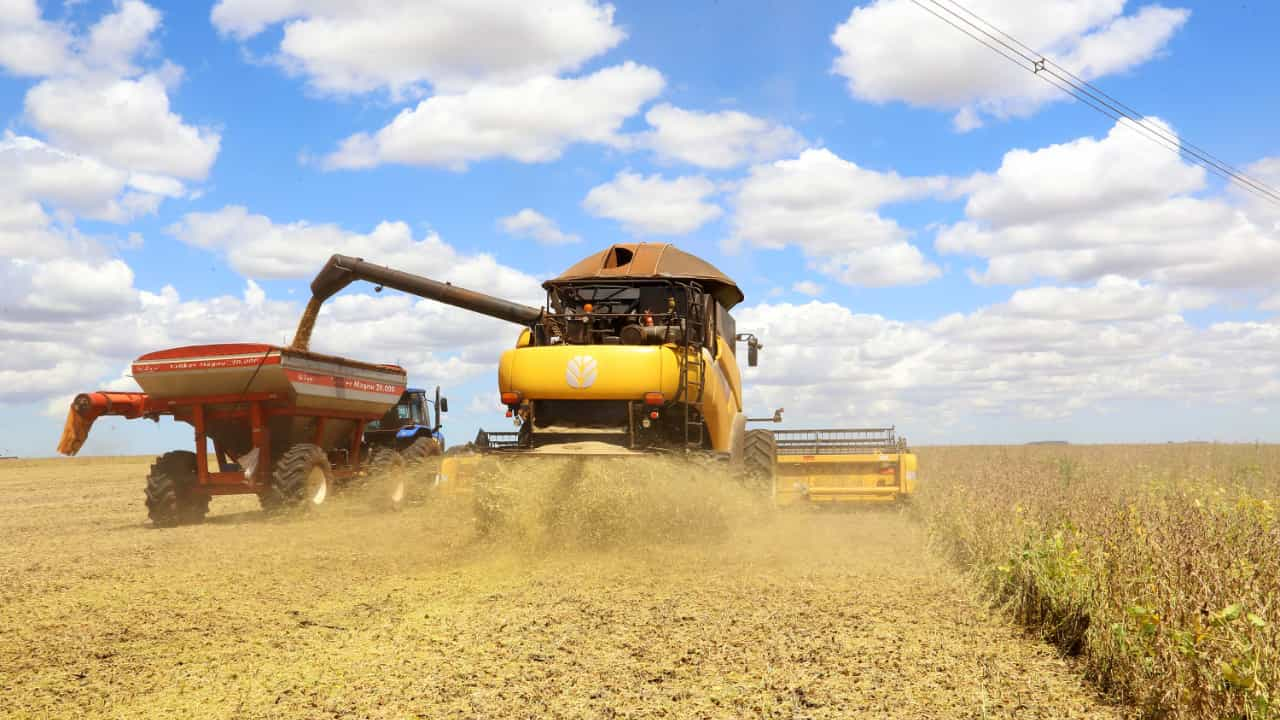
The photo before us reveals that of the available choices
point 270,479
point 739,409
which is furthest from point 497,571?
point 270,479

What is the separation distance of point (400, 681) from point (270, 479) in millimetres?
9625

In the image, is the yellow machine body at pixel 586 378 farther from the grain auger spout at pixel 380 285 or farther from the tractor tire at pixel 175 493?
the tractor tire at pixel 175 493

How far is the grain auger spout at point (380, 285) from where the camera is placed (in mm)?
13946

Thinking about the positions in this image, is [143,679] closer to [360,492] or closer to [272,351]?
[272,351]

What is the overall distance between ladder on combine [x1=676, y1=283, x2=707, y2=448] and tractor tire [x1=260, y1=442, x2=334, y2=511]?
20.3ft

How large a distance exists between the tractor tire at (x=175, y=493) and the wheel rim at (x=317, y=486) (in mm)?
1568

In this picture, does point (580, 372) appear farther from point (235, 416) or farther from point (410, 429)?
point (410, 429)

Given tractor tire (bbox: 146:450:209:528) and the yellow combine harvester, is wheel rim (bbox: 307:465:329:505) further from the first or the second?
→ the yellow combine harvester

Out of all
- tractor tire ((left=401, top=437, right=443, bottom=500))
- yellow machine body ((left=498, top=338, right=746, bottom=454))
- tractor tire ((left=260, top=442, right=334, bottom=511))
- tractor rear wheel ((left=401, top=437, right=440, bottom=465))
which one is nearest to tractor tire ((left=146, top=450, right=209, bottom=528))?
tractor tire ((left=260, top=442, right=334, bottom=511))

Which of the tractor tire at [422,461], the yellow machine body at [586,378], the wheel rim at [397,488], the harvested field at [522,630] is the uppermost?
the yellow machine body at [586,378]

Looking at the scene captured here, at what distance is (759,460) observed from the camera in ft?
39.0

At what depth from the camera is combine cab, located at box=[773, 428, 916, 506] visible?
45.7ft

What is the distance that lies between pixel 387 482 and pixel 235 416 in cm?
291

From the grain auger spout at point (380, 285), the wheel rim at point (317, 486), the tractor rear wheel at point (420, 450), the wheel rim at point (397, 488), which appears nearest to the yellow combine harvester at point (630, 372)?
the grain auger spout at point (380, 285)
